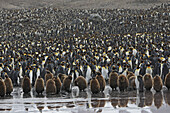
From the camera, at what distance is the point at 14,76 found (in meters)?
15.6

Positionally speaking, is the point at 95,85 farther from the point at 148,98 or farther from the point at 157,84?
the point at 157,84

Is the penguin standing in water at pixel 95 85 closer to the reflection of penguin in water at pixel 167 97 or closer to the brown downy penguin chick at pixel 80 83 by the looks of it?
the brown downy penguin chick at pixel 80 83

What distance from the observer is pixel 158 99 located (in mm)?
11867

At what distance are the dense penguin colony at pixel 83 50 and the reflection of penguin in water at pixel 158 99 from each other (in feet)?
1.19

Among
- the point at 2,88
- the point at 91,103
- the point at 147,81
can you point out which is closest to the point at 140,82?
the point at 147,81

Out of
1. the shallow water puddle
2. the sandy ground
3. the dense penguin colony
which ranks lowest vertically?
the shallow water puddle

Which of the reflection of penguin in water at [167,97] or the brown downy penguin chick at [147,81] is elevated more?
the brown downy penguin chick at [147,81]

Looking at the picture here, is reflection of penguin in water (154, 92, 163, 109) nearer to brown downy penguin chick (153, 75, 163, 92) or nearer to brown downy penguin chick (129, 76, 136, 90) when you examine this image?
brown downy penguin chick (153, 75, 163, 92)

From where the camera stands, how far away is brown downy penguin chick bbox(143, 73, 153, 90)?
13.1 meters

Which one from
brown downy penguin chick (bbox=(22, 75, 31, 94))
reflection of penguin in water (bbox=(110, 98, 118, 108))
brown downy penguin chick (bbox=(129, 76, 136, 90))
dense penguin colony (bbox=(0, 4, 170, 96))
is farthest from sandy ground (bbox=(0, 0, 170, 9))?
reflection of penguin in water (bbox=(110, 98, 118, 108))

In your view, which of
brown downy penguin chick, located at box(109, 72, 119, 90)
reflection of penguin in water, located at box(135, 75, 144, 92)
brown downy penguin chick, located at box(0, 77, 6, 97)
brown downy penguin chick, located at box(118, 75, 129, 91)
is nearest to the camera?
brown downy penguin chick, located at box(0, 77, 6, 97)

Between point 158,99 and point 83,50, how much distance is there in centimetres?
1253

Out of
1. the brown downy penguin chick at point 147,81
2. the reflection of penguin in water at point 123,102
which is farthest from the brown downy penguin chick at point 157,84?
the reflection of penguin in water at point 123,102

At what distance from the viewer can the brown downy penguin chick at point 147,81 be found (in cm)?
1307
